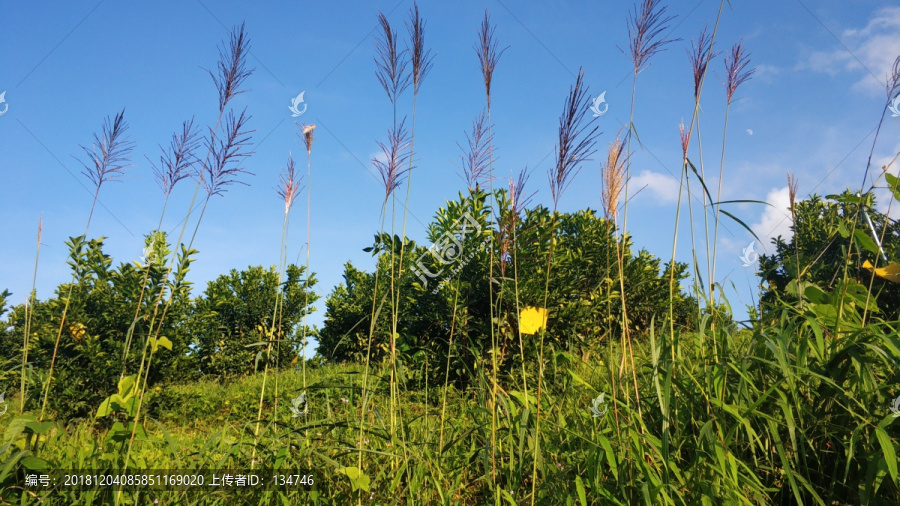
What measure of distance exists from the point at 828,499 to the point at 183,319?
5.67 metres

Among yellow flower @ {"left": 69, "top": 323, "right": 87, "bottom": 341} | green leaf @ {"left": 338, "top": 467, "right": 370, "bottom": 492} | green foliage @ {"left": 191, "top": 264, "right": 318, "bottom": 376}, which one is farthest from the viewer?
green foliage @ {"left": 191, "top": 264, "right": 318, "bottom": 376}

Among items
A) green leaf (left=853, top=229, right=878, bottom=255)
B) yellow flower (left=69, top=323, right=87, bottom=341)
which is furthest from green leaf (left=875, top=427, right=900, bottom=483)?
yellow flower (left=69, top=323, right=87, bottom=341)

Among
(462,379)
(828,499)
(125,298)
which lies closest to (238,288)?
(125,298)

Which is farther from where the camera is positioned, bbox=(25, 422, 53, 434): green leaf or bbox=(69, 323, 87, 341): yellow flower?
bbox=(69, 323, 87, 341): yellow flower

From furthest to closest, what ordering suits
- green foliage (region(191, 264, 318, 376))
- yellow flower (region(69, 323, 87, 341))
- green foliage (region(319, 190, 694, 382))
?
green foliage (region(191, 264, 318, 376))
yellow flower (region(69, 323, 87, 341))
green foliage (region(319, 190, 694, 382))

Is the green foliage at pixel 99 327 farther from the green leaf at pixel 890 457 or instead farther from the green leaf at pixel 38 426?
the green leaf at pixel 890 457

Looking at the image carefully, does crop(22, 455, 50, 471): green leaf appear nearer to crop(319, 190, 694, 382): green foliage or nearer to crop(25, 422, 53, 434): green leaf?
crop(25, 422, 53, 434): green leaf

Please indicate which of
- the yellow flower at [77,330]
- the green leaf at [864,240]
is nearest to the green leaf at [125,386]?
the green leaf at [864,240]

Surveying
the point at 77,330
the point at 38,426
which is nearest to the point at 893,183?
the point at 38,426

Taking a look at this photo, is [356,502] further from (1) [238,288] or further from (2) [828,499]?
(1) [238,288]

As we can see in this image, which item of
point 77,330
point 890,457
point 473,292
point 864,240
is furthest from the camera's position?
point 77,330

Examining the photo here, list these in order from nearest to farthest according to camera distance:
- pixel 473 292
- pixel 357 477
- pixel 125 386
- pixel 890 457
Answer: pixel 890 457
pixel 357 477
pixel 125 386
pixel 473 292

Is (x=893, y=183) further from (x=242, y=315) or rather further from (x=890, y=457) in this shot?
(x=242, y=315)

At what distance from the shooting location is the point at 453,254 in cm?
395
